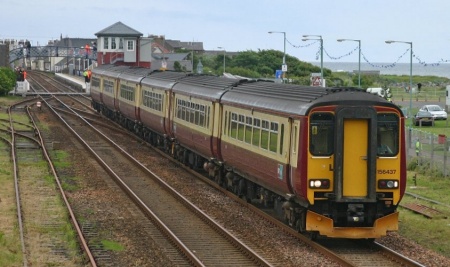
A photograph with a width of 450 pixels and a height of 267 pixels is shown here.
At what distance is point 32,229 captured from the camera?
19.5 meters

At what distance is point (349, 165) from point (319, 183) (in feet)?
2.26

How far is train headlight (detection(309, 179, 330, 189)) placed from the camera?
56.7ft

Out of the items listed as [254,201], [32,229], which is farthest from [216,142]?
[32,229]

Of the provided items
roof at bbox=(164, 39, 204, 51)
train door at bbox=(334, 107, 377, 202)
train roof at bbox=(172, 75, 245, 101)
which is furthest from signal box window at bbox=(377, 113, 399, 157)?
roof at bbox=(164, 39, 204, 51)

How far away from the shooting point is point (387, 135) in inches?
693

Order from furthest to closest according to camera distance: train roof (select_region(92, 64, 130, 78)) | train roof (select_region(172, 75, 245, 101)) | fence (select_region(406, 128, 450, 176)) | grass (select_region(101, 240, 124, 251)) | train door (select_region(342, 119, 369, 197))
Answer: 1. train roof (select_region(92, 64, 130, 78))
2. fence (select_region(406, 128, 450, 176))
3. train roof (select_region(172, 75, 245, 101))
4. grass (select_region(101, 240, 124, 251))
5. train door (select_region(342, 119, 369, 197))

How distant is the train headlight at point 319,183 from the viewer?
56.7ft

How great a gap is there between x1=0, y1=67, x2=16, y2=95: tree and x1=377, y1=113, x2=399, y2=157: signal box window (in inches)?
2262

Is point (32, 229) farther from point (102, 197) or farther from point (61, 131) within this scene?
point (61, 131)

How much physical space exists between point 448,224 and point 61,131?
28.4 m

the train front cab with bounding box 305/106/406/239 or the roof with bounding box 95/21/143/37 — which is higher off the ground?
the roof with bounding box 95/21/143/37

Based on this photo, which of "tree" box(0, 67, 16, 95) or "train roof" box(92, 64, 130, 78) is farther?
"tree" box(0, 67, 16, 95)

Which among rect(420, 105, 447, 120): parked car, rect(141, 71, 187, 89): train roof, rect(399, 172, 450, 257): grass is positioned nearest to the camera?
rect(399, 172, 450, 257): grass

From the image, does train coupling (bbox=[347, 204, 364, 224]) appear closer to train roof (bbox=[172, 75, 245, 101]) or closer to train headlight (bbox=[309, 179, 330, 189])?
train headlight (bbox=[309, 179, 330, 189])
